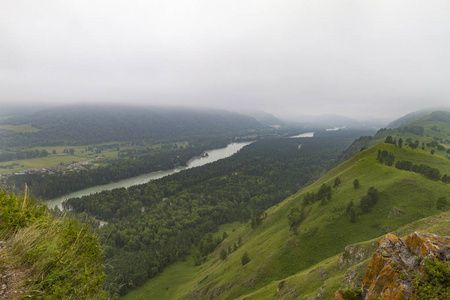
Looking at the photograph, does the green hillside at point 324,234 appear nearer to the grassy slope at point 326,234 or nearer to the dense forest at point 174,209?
the grassy slope at point 326,234

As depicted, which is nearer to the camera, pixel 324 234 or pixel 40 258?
pixel 40 258

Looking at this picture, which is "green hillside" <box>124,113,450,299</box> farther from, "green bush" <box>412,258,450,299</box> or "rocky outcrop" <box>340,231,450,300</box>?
"green bush" <box>412,258,450,299</box>

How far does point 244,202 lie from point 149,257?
218ft

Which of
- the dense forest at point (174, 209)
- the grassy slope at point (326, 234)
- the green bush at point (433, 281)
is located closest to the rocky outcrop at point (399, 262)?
the green bush at point (433, 281)

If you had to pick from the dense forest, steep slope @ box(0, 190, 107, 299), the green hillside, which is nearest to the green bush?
steep slope @ box(0, 190, 107, 299)

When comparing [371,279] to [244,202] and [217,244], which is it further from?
[244,202]

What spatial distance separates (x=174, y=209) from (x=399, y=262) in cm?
10653

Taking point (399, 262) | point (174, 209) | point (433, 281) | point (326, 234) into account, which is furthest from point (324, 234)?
point (174, 209)

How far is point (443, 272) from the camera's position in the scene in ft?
A: 27.0

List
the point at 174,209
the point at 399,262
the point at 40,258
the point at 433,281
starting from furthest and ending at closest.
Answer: the point at 174,209 < the point at 399,262 < the point at 433,281 < the point at 40,258

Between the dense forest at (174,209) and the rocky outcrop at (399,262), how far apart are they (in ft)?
147

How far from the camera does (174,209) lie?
105812 mm

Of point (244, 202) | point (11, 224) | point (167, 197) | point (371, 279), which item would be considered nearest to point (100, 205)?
point (167, 197)

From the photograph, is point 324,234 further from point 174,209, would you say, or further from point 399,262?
point 174,209
